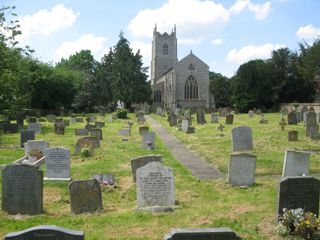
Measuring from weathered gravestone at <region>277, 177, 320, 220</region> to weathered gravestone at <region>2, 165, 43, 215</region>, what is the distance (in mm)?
4940

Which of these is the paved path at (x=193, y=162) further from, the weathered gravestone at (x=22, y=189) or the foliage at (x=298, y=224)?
the foliage at (x=298, y=224)

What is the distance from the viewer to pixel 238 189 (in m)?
12.3

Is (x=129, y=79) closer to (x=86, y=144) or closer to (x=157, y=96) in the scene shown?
(x=157, y=96)

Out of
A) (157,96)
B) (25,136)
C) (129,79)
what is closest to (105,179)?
(25,136)

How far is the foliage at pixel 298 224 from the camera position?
7.89 metres

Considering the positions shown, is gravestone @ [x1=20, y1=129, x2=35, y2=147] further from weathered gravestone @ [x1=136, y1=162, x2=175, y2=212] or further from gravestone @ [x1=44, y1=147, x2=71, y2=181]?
weathered gravestone @ [x1=136, y1=162, x2=175, y2=212]

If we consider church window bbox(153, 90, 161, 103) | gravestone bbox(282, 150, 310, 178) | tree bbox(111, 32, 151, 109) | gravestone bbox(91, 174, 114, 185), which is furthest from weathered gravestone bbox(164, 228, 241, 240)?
church window bbox(153, 90, 161, 103)

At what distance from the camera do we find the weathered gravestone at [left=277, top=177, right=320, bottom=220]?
8.77 meters

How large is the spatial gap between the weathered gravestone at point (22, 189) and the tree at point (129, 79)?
61.3 metres

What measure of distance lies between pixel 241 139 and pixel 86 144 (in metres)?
6.31

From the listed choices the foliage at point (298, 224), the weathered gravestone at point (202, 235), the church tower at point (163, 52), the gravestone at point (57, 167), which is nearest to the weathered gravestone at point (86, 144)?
the gravestone at point (57, 167)

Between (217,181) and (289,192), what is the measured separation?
4.63 meters

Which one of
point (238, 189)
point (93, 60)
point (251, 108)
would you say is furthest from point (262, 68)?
point (238, 189)

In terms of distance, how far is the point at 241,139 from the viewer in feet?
63.8
